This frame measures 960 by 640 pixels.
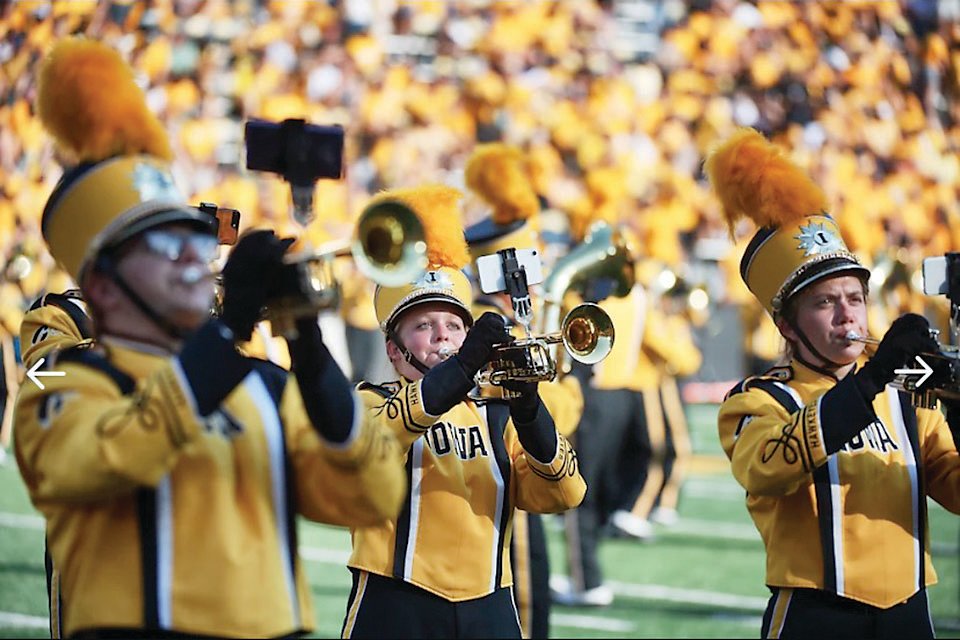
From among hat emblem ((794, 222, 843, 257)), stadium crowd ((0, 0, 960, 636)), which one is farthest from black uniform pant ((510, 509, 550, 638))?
stadium crowd ((0, 0, 960, 636))

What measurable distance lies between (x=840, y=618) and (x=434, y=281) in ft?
4.53

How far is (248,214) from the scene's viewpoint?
13.2 meters

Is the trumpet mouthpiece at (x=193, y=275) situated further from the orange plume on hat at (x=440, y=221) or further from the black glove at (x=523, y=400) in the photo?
the orange plume on hat at (x=440, y=221)

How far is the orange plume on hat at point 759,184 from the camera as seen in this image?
3836mm

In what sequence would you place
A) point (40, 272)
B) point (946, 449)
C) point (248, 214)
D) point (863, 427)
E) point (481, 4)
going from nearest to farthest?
point (863, 427)
point (946, 449)
point (40, 272)
point (248, 214)
point (481, 4)


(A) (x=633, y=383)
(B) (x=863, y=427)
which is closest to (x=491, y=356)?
(B) (x=863, y=427)

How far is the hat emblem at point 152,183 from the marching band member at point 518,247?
238 cm

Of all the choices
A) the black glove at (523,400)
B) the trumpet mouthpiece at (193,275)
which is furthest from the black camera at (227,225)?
the trumpet mouthpiece at (193,275)

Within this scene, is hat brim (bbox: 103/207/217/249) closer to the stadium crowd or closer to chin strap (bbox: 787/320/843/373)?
chin strap (bbox: 787/320/843/373)

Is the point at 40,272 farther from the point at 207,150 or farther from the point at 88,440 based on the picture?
the point at 88,440

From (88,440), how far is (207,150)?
1117cm

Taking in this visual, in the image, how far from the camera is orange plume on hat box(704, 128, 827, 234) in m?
3.84

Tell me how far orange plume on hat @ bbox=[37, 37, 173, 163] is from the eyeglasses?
23cm

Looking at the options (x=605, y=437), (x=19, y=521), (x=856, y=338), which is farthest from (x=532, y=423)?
(x=19, y=521)
